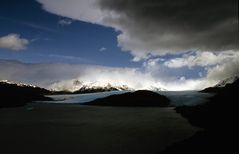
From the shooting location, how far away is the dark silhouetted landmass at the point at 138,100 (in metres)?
158

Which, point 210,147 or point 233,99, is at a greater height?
point 233,99

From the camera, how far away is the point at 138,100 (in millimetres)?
164750

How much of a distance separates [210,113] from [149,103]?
106102 mm

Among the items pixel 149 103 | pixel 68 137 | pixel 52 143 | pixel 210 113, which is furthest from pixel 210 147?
pixel 149 103

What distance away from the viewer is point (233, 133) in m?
28.4

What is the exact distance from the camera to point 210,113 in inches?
2108

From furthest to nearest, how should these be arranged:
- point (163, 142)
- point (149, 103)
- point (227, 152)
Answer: point (149, 103)
point (163, 142)
point (227, 152)

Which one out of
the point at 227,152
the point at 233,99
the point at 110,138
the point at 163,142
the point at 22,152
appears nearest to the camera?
the point at 227,152

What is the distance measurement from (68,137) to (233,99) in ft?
93.2

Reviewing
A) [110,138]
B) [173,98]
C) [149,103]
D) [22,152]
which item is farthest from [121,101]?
[22,152]

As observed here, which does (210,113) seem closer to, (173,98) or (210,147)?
(210,147)

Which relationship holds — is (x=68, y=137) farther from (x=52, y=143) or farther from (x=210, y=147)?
(x=210, y=147)

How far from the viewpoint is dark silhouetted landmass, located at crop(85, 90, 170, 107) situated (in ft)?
517

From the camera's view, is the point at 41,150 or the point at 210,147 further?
the point at 41,150
